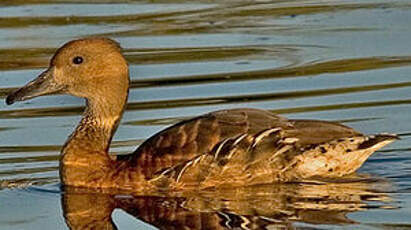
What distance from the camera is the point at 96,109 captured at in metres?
12.2

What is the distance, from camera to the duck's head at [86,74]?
476 inches

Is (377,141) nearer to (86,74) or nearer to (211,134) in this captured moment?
(211,134)

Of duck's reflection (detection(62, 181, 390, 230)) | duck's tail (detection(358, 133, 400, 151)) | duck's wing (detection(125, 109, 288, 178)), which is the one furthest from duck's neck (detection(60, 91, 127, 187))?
duck's tail (detection(358, 133, 400, 151))

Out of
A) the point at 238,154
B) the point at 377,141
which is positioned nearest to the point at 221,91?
the point at 238,154

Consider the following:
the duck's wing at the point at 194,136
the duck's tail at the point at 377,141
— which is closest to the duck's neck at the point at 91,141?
the duck's wing at the point at 194,136

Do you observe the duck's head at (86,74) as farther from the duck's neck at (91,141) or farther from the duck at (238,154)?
the duck at (238,154)

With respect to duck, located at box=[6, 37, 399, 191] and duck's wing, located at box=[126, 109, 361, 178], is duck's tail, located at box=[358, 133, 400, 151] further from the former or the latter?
duck's wing, located at box=[126, 109, 361, 178]

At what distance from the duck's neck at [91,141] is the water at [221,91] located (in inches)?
7.5

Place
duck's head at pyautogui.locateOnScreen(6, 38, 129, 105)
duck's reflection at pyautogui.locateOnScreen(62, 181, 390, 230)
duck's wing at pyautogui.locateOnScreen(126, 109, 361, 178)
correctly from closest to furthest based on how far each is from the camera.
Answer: duck's reflection at pyautogui.locateOnScreen(62, 181, 390, 230) → duck's wing at pyautogui.locateOnScreen(126, 109, 361, 178) → duck's head at pyautogui.locateOnScreen(6, 38, 129, 105)

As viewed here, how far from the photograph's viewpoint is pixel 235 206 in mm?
11062

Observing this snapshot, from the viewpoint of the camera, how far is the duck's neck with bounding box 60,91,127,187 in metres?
12.0

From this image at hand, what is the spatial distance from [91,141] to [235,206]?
62.0 inches

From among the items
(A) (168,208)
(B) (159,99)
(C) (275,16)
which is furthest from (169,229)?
(C) (275,16)

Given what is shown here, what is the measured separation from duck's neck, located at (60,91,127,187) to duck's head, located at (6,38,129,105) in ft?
0.22
